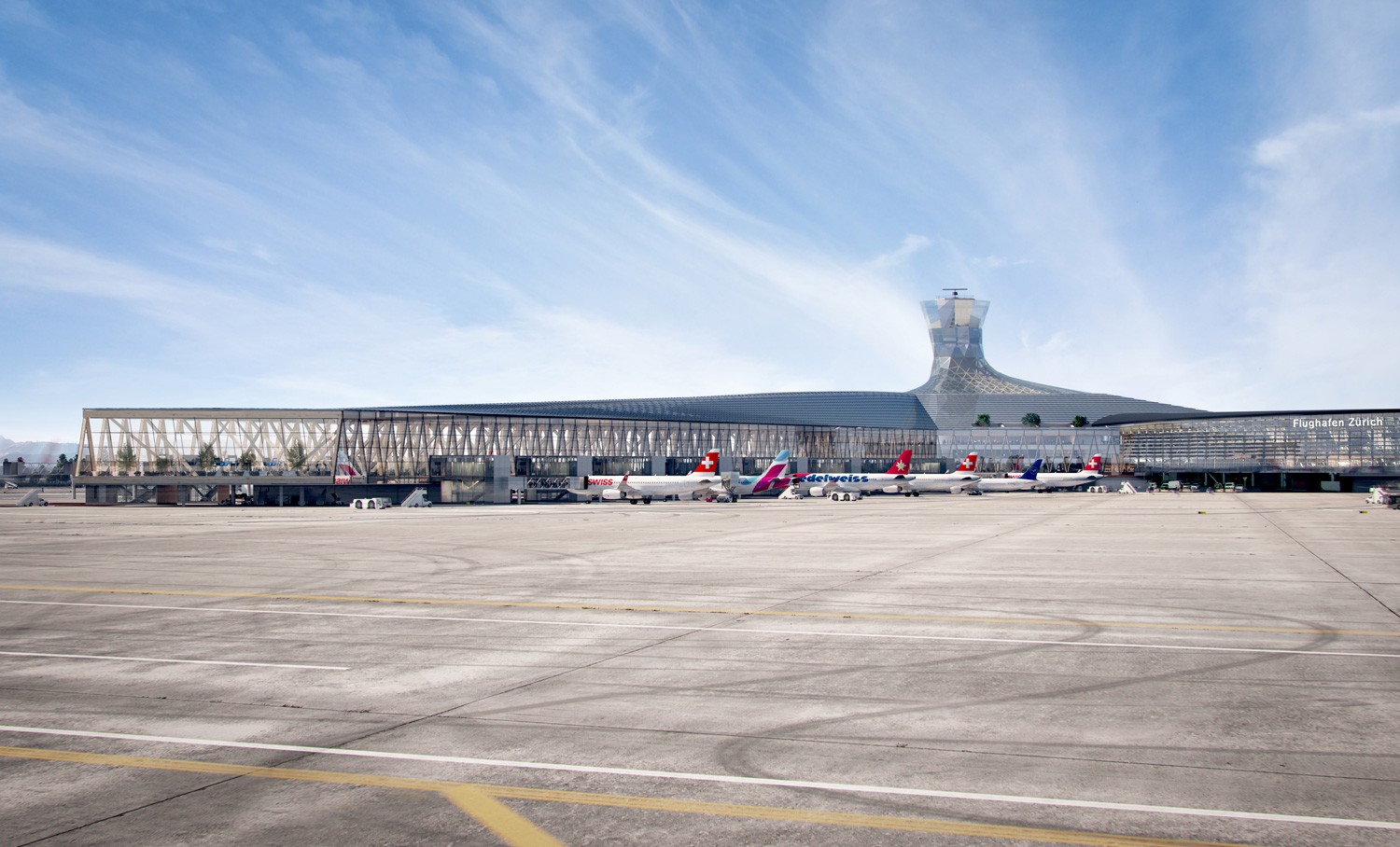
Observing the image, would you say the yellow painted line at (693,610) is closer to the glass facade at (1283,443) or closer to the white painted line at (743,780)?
the white painted line at (743,780)

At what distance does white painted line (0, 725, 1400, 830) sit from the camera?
23.7 ft

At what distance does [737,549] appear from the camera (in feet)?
112

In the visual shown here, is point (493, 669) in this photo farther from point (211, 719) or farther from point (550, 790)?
point (550, 790)

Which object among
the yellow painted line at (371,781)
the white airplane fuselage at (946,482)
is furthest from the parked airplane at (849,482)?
the yellow painted line at (371,781)

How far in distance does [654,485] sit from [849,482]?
26248mm

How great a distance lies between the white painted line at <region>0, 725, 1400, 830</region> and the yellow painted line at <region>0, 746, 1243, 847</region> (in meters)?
0.54

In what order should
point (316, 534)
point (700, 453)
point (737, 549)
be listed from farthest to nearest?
1. point (700, 453)
2. point (316, 534)
3. point (737, 549)

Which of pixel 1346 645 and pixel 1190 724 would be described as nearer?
pixel 1190 724

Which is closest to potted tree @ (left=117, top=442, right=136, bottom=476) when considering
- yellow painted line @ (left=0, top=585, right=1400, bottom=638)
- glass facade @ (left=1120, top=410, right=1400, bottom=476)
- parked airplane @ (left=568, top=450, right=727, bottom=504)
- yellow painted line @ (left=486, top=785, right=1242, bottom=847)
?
parked airplane @ (left=568, top=450, right=727, bottom=504)

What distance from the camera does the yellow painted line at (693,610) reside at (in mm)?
15953

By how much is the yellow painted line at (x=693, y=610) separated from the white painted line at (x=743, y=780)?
9.41 metres

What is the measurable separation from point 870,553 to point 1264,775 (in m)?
23.7

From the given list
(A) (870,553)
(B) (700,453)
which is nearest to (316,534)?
(A) (870,553)

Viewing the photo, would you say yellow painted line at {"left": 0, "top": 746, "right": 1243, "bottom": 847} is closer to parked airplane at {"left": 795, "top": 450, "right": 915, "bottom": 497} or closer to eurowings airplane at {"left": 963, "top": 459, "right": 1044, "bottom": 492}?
parked airplane at {"left": 795, "top": 450, "right": 915, "bottom": 497}
